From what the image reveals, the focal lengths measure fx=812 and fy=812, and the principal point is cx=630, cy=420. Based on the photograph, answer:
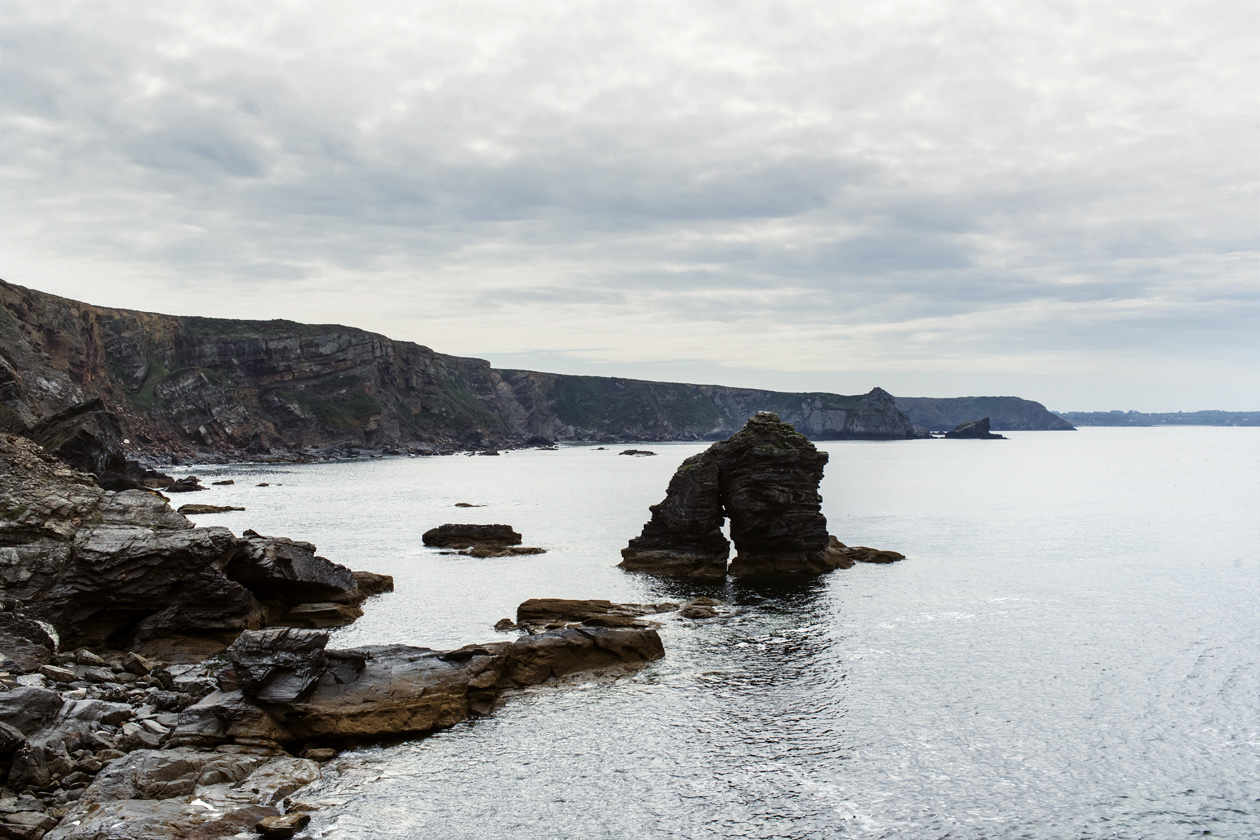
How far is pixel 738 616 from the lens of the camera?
146 feet

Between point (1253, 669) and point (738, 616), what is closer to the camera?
point (1253, 669)

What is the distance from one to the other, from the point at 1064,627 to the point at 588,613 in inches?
975

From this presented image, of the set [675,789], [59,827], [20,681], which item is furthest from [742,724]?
[20,681]

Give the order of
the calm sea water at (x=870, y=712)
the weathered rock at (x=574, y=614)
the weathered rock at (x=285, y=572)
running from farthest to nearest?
the weathered rock at (x=285, y=572), the weathered rock at (x=574, y=614), the calm sea water at (x=870, y=712)

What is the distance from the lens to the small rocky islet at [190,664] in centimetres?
2014

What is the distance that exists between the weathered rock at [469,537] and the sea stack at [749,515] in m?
15.4

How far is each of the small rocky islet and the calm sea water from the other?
5.52 ft

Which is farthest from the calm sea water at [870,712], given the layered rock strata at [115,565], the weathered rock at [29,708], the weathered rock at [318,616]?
the weathered rock at [29,708]

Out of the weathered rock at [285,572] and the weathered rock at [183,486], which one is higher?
the weathered rock at [285,572]

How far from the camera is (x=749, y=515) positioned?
58.7m

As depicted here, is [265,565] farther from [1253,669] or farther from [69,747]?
[1253,669]

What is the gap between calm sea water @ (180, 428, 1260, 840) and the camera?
21984mm

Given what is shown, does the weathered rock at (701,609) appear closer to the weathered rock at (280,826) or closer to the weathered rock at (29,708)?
the weathered rock at (280,826)

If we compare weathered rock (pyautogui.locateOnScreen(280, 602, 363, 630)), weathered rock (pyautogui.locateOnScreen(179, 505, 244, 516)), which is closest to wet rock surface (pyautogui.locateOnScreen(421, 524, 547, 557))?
weathered rock (pyautogui.locateOnScreen(280, 602, 363, 630))
